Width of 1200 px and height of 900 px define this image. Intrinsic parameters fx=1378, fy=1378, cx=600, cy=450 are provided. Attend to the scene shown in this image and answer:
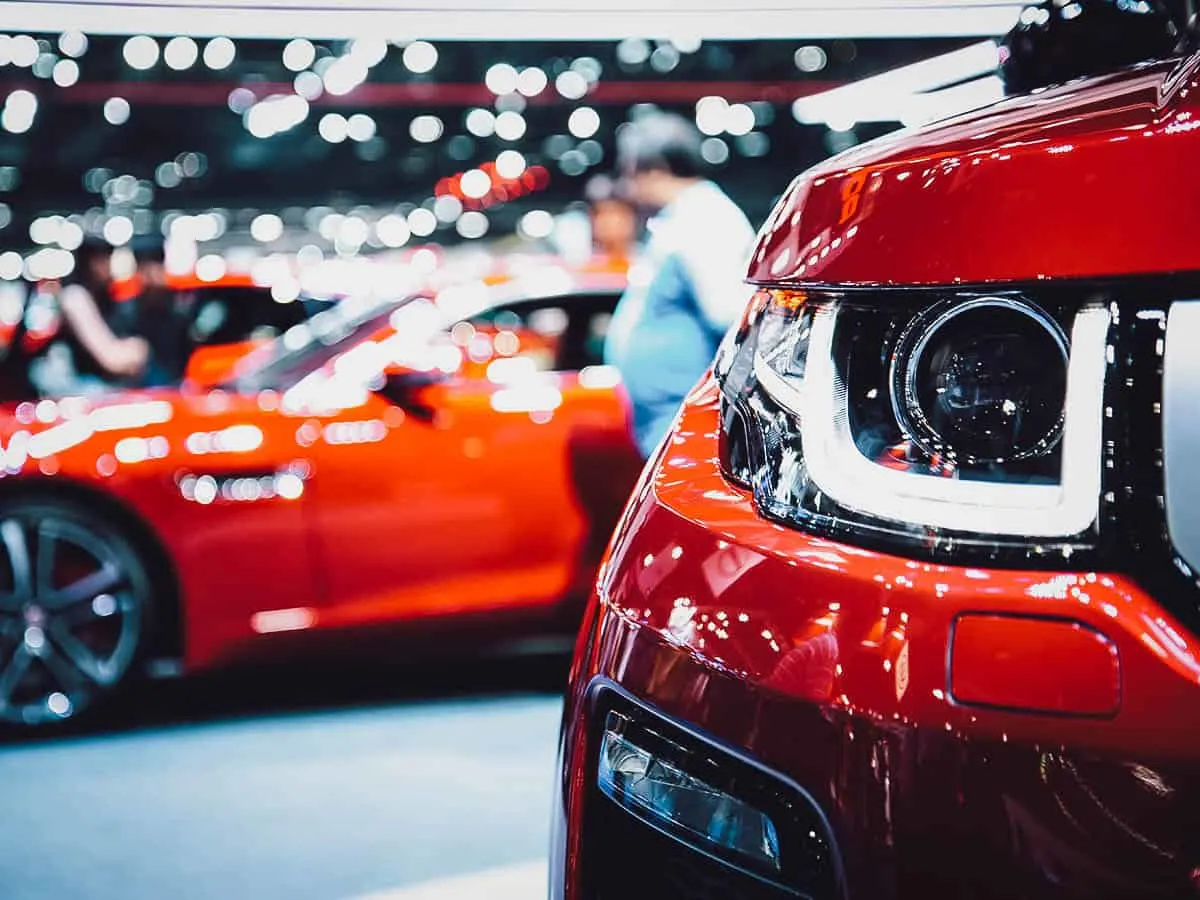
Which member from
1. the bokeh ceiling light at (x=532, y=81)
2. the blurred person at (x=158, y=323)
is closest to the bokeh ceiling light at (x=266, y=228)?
the bokeh ceiling light at (x=532, y=81)

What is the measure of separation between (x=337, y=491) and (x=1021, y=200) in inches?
106

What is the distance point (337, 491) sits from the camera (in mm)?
3521

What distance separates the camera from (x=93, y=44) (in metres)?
14.3

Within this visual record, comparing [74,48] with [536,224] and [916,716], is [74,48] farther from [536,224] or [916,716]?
[536,224]

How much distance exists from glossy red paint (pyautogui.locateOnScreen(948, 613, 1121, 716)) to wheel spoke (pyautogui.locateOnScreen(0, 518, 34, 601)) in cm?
311

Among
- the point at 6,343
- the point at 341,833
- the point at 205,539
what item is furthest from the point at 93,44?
the point at 341,833

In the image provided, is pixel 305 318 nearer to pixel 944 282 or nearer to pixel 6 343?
pixel 6 343

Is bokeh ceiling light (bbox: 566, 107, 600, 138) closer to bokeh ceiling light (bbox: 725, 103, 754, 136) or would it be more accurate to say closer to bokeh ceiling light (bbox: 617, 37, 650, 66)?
bokeh ceiling light (bbox: 725, 103, 754, 136)

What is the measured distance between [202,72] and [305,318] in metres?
14.5

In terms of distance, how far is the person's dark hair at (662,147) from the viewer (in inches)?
132

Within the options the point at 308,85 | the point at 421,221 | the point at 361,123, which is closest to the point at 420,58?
the point at 308,85

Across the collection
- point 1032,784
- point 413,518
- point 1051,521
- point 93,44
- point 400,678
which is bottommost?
point 400,678

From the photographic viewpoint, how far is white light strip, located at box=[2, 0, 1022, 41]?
2.58 metres

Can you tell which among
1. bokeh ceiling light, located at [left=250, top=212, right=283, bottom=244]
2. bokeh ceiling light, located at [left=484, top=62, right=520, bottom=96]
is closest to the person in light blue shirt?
bokeh ceiling light, located at [left=484, top=62, right=520, bottom=96]
